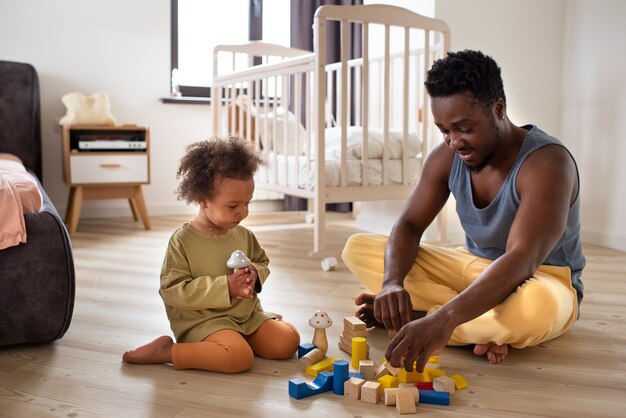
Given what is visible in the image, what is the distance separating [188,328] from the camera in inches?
53.2

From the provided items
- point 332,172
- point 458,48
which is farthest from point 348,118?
point 458,48

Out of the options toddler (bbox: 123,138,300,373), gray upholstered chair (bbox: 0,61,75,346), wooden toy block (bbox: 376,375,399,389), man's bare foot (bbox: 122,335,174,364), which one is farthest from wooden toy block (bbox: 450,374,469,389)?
gray upholstered chair (bbox: 0,61,75,346)

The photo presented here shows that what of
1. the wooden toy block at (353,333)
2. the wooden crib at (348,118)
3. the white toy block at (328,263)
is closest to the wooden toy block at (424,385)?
the wooden toy block at (353,333)

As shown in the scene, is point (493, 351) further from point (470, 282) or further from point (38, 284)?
point (38, 284)

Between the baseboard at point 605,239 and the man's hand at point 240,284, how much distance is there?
2.18 meters

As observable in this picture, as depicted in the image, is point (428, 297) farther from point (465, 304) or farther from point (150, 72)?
point (150, 72)

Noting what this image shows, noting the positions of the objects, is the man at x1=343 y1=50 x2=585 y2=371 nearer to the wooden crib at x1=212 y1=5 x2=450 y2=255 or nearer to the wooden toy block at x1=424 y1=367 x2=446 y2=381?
the wooden toy block at x1=424 y1=367 x2=446 y2=381

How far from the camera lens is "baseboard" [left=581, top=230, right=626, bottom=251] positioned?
290 cm

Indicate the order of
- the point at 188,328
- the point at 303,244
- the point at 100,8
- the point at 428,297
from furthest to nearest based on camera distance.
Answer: the point at 100,8
the point at 303,244
the point at 428,297
the point at 188,328

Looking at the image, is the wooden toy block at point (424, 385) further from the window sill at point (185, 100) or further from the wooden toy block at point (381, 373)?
the window sill at point (185, 100)

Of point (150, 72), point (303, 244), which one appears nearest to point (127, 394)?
point (303, 244)

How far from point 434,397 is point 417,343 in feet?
0.52

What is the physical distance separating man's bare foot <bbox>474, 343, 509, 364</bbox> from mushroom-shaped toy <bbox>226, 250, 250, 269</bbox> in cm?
54

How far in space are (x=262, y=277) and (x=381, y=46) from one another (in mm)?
2266
